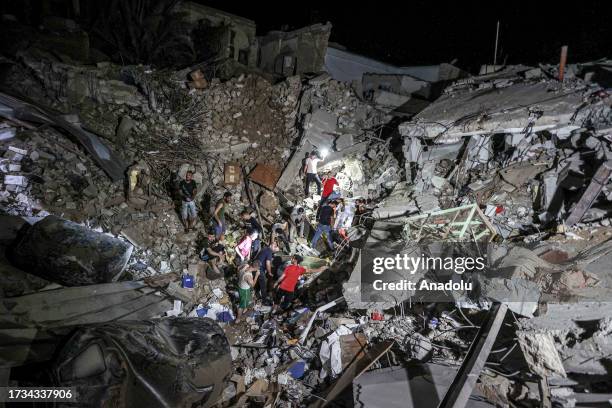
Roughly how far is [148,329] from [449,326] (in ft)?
13.4

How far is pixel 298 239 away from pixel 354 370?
368 centimetres

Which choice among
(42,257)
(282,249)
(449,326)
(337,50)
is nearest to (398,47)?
(337,50)

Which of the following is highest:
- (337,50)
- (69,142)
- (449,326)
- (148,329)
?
(337,50)

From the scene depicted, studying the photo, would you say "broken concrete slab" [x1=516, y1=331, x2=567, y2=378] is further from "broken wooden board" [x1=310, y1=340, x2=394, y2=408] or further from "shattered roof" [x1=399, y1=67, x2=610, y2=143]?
"shattered roof" [x1=399, y1=67, x2=610, y2=143]

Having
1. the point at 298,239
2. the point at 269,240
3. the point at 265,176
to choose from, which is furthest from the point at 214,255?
the point at 265,176

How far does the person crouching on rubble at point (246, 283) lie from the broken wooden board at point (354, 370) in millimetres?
2043

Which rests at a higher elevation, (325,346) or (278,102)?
(278,102)

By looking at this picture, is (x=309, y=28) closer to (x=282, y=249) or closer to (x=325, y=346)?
(x=282, y=249)

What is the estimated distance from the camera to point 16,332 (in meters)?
4.66

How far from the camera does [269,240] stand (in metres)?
7.82

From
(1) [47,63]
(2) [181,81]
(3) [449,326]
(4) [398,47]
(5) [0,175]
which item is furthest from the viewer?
(4) [398,47]

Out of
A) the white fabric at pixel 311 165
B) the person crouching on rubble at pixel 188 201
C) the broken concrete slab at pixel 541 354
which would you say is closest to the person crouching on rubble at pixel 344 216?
the white fabric at pixel 311 165

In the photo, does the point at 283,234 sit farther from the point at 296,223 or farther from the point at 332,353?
the point at 332,353

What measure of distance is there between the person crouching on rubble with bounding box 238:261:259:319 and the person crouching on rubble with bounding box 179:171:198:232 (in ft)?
→ 6.80
